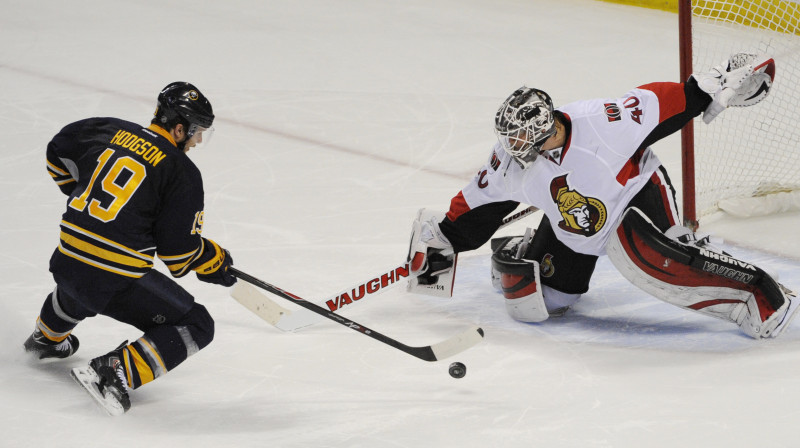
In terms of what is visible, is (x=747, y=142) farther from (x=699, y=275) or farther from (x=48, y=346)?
(x=48, y=346)

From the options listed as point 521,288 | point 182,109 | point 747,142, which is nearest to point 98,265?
point 182,109

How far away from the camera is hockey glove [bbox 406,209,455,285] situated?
3225 mm

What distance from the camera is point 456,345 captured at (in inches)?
109

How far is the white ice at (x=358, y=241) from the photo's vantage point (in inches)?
98.3

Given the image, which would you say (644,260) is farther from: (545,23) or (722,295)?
(545,23)

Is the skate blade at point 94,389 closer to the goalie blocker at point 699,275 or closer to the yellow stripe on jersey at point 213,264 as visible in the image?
the yellow stripe on jersey at point 213,264

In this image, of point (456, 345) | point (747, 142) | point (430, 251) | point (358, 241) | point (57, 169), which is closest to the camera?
point (57, 169)

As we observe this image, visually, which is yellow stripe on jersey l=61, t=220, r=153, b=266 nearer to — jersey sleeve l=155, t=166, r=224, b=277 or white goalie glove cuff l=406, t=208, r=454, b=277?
jersey sleeve l=155, t=166, r=224, b=277

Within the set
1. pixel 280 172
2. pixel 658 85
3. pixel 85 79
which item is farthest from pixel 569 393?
pixel 85 79

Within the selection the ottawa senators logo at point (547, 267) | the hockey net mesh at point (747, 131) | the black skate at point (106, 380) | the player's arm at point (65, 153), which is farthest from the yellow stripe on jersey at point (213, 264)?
the hockey net mesh at point (747, 131)

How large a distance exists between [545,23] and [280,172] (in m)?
3.20

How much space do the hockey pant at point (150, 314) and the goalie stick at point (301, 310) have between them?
0.39 m

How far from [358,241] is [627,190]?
119 centimetres

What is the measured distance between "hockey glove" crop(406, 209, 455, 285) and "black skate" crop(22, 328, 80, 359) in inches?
41.0
